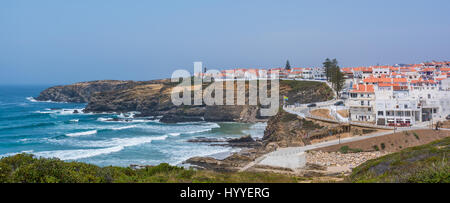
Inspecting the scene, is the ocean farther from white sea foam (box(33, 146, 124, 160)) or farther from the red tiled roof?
the red tiled roof

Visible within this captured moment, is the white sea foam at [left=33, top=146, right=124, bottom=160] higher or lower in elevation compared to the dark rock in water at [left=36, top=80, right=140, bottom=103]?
lower

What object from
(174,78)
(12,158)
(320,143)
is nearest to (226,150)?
(320,143)

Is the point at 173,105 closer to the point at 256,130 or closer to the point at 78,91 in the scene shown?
the point at 256,130

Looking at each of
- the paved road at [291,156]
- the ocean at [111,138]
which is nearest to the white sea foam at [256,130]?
the ocean at [111,138]

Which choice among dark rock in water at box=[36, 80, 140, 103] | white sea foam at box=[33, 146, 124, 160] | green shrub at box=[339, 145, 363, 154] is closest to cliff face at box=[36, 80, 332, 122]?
white sea foam at box=[33, 146, 124, 160]

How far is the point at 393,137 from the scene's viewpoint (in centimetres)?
3030

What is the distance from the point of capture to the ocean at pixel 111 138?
34500 millimetres

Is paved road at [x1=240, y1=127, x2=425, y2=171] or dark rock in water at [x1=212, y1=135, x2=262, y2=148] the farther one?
dark rock in water at [x1=212, y1=135, x2=262, y2=148]

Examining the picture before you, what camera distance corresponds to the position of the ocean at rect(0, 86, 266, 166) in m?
34.5

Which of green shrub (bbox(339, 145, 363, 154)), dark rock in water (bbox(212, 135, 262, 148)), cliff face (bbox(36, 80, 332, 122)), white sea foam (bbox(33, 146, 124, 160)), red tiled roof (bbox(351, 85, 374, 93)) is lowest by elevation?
white sea foam (bbox(33, 146, 124, 160))

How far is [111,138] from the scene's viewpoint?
45.3 m
